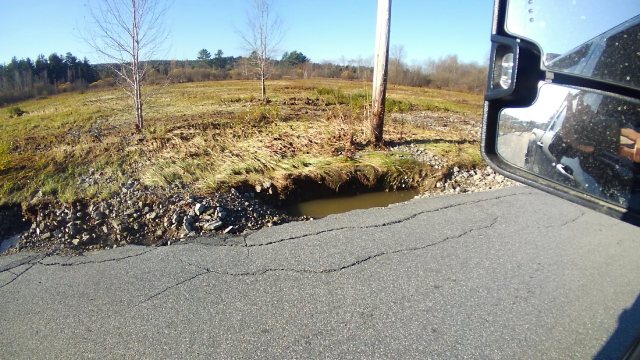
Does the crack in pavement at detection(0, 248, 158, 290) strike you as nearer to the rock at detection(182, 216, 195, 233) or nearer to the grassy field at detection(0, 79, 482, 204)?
the rock at detection(182, 216, 195, 233)

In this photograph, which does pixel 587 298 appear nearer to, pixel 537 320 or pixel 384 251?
pixel 537 320

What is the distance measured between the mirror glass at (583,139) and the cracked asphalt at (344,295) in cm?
175

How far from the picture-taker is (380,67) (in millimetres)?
8289

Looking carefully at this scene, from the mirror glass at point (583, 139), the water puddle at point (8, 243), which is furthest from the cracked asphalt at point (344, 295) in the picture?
the mirror glass at point (583, 139)

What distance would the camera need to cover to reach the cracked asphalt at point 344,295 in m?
2.62

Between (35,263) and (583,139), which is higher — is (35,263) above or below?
below

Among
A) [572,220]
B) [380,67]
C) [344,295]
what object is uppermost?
[380,67]

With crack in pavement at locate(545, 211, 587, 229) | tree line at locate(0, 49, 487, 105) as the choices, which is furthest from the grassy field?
tree line at locate(0, 49, 487, 105)

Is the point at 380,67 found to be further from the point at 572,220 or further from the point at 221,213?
the point at 221,213

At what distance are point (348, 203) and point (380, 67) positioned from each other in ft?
11.4

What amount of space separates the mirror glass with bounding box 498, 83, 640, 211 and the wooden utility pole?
289 inches

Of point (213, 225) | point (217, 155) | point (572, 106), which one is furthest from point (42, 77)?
point (572, 106)

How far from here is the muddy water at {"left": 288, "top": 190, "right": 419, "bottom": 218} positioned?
20.0 feet

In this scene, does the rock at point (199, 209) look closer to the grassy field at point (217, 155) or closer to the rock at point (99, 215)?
the grassy field at point (217, 155)
